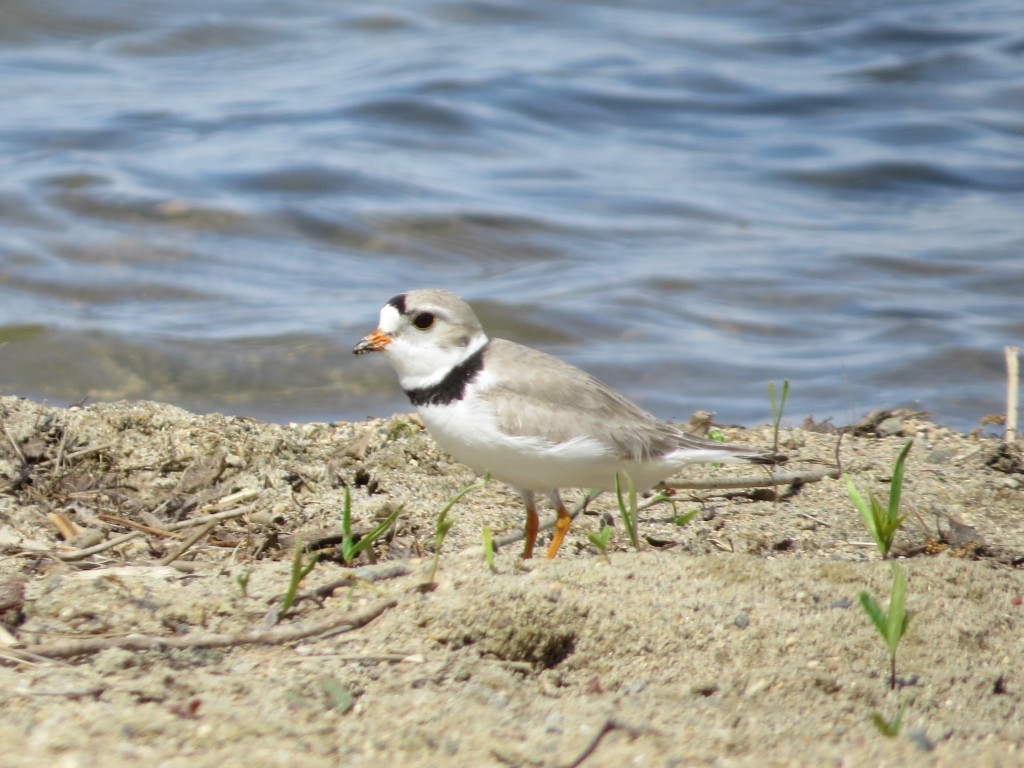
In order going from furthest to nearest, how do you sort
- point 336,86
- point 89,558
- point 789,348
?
1. point 336,86
2. point 789,348
3. point 89,558

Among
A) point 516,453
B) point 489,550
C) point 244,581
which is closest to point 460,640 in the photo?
point 489,550

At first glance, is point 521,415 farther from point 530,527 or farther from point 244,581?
point 244,581

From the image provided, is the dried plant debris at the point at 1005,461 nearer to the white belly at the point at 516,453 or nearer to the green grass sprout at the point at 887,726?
the white belly at the point at 516,453

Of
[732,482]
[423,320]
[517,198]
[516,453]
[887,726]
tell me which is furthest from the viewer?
[517,198]

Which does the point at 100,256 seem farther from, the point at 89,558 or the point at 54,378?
the point at 89,558

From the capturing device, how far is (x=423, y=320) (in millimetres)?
4012

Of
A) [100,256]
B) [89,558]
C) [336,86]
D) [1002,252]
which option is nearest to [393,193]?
[100,256]

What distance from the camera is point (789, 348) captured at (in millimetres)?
8227

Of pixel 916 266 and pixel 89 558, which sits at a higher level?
pixel 916 266

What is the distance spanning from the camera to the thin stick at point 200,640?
2.77 m

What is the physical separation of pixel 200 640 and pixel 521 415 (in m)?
1.29

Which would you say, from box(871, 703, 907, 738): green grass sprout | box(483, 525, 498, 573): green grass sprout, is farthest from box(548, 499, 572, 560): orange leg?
box(871, 703, 907, 738): green grass sprout

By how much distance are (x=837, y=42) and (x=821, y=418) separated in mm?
10052

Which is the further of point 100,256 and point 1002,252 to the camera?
point 1002,252
